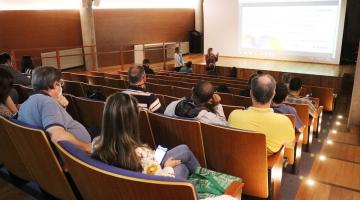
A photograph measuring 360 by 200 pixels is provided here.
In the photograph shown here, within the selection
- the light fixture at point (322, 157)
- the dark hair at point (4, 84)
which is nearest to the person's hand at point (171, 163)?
the dark hair at point (4, 84)

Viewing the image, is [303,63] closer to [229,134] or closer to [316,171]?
[316,171]

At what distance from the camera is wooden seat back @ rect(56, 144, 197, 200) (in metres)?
1.17

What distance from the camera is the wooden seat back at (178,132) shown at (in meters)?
2.17

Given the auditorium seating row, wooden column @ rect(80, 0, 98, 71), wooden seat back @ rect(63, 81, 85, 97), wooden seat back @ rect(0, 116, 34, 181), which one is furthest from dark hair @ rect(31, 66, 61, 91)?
wooden column @ rect(80, 0, 98, 71)

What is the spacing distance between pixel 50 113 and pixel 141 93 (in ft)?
3.56

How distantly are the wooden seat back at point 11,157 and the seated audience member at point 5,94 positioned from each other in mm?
404

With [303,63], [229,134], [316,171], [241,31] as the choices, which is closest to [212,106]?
[229,134]

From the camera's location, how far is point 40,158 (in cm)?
180

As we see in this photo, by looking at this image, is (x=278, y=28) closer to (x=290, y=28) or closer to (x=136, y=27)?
(x=290, y=28)

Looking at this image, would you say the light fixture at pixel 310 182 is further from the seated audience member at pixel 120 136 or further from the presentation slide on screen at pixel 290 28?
the presentation slide on screen at pixel 290 28

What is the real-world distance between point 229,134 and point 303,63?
27.9 feet

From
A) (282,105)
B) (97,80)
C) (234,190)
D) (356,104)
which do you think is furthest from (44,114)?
(356,104)

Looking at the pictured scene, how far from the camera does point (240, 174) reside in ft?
7.18

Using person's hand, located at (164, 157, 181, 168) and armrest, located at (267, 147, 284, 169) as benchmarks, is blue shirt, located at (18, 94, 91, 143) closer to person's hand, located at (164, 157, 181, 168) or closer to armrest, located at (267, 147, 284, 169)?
person's hand, located at (164, 157, 181, 168)
